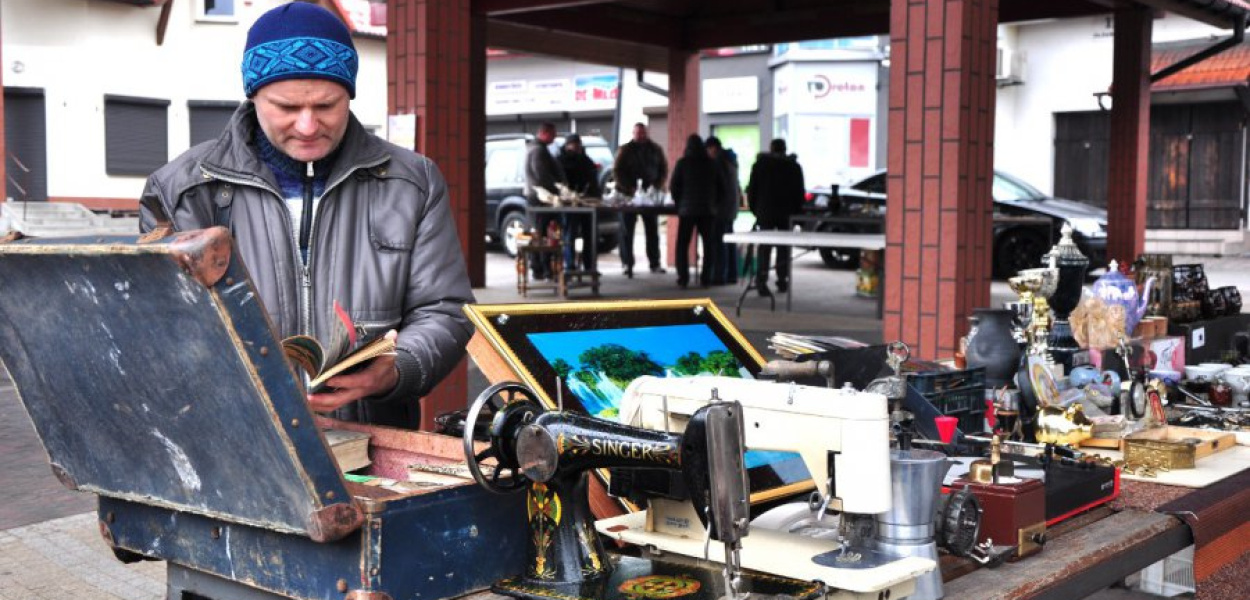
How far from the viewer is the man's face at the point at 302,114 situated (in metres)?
2.17

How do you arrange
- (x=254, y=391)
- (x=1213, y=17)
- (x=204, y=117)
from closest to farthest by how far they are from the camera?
(x=254, y=391), (x=1213, y=17), (x=204, y=117)

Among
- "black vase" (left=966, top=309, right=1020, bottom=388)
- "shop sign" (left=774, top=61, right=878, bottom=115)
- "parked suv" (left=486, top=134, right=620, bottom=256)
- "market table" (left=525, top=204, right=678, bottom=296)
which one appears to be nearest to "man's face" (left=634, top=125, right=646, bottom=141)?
"market table" (left=525, top=204, right=678, bottom=296)

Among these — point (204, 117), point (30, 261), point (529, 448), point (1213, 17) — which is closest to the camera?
point (30, 261)

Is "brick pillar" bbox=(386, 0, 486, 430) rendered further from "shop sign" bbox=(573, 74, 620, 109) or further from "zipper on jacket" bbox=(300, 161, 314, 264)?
"shop sign" bbox=(573, 74, 620, 109)

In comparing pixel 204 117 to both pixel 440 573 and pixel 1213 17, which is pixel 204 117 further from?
pixel 440 573

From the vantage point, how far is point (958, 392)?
2.99m

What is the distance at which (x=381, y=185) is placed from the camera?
7.73ft

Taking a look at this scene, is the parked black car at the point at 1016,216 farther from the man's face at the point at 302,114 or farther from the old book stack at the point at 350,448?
the old book stack at the point at 350,448

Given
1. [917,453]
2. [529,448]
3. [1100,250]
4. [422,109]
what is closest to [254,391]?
[529,448]

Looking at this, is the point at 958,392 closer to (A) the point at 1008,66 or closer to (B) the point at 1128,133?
(B) the point at 1128,133

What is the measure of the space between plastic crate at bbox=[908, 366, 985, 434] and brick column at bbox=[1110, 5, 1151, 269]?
33.1 feet

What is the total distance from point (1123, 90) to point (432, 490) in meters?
12.1

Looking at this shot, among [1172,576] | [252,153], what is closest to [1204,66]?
[1172,576]

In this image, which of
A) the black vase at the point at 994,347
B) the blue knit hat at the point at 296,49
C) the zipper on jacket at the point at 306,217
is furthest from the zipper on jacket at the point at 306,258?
the black vase at the point at 994,347
